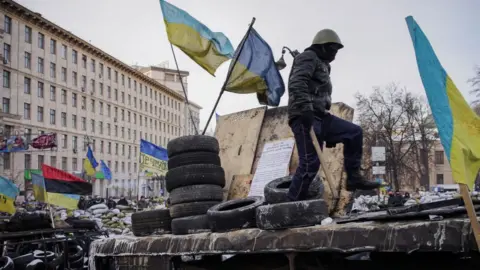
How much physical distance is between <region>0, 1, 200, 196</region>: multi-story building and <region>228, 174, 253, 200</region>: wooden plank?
52.5m

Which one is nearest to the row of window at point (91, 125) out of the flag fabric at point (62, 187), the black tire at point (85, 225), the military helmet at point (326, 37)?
the flag fabric at point (62, 187)

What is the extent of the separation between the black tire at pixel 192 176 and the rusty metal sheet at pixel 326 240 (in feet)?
2.80

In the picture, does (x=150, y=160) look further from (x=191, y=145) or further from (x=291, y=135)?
(x=191, y=145)

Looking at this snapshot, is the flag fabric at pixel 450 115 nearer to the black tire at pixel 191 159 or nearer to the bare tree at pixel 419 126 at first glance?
the black tire at pixel 191 159

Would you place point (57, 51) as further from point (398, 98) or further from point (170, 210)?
point (170, 210)

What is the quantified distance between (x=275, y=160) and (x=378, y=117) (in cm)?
4630

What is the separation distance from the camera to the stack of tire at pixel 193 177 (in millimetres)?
5691

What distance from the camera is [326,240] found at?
385 centimetres

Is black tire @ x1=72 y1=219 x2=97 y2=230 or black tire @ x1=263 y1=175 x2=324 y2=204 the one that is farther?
black tire @ x1=72 y1=219 x2=97 y2=230

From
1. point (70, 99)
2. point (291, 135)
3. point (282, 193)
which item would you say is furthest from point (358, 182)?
point (70, 99)

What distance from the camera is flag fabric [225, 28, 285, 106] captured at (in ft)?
24.6

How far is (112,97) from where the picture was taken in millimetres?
83000

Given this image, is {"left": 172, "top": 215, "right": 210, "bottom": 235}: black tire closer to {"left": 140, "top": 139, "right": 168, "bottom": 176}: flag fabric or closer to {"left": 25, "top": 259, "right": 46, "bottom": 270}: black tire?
{"left": 25, "top": 259, "right": 46, "bottom": 270}: black tire

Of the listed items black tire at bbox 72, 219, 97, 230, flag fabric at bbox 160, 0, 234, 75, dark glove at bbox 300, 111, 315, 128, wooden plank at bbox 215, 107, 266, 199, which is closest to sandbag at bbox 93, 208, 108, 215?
black tire at bbox 72, 219, 97, 230
